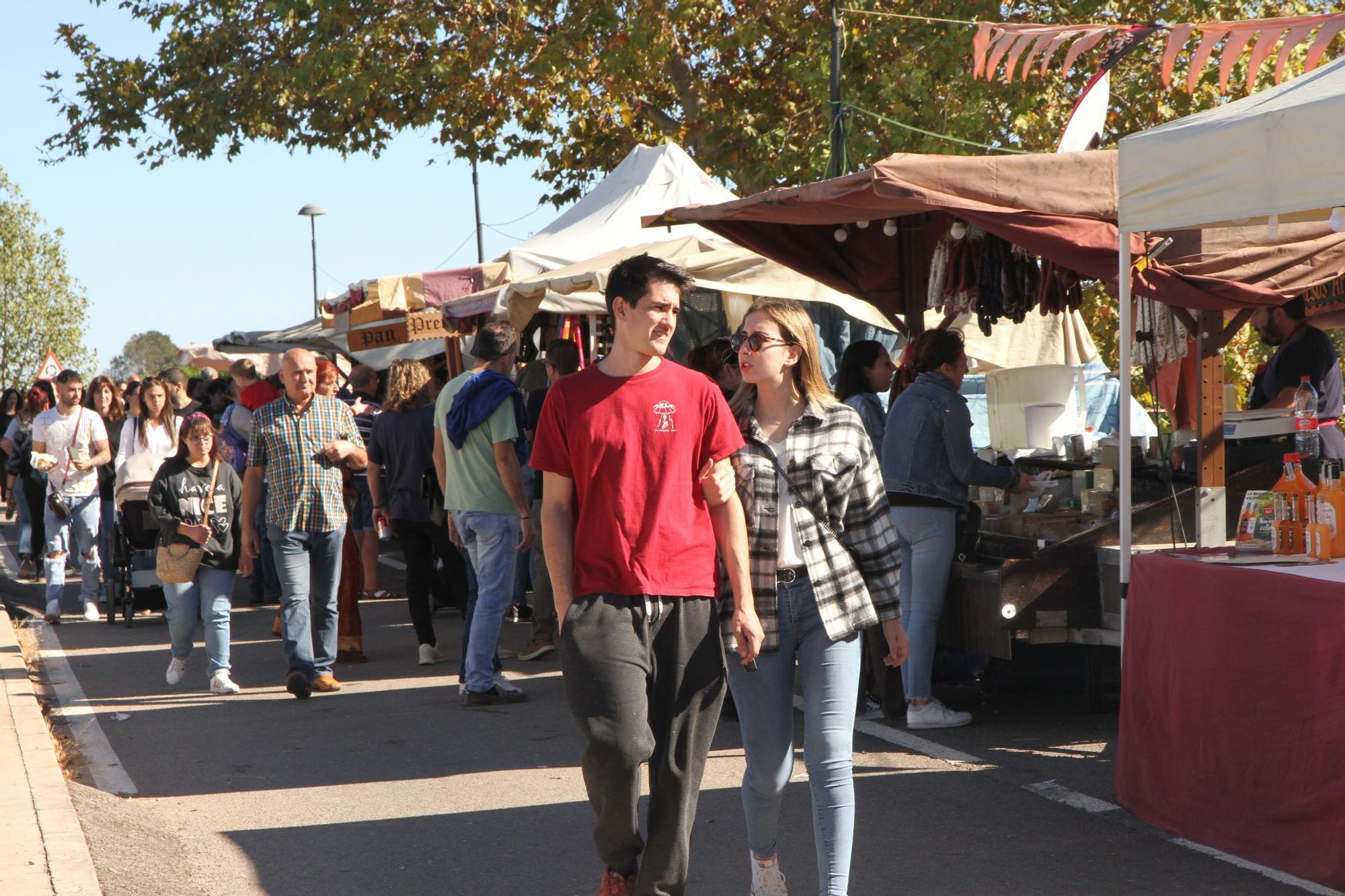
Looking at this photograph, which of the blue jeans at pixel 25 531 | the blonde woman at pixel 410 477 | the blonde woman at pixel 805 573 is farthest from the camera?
the blue jeans at pixel 25 531

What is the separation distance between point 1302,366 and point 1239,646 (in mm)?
3252

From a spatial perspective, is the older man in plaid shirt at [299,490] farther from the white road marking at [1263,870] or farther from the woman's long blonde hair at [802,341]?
the white road marking at [1263,870]

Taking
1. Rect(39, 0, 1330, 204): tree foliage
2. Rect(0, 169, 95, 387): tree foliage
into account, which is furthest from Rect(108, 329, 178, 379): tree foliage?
Rect(39, 0, 1330, 204): tree foliage

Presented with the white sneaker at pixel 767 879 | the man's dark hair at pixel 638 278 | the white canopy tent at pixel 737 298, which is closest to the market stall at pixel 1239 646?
the white sneaker at pixel 767 879

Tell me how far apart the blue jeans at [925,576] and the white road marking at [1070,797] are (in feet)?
3.56

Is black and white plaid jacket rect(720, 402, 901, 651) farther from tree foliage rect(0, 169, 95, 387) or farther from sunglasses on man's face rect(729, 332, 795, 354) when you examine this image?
tree foliage rect(0, 169, 95, 387)

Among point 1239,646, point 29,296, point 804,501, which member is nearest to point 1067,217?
point 1239,646

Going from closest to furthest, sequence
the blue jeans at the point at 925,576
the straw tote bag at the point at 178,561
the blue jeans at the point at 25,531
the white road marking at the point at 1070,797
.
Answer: the white road marking at the point at 1070,797 → the blue jeans at the point at 925,576 → the straw tote bag at the point at 178,561 → the blue jeans at the point at 25,531

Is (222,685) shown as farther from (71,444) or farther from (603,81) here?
(603,81)

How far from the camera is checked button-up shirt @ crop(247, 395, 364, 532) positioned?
8.02m

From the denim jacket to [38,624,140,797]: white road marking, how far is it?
12.5 feet

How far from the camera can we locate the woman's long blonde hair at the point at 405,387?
9281mm

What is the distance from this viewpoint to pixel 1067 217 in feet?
21.0

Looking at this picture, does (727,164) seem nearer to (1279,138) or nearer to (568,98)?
(568,98)
